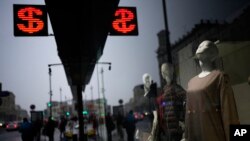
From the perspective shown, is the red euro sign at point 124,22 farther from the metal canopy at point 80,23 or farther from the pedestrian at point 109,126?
the pedestrian at point 109,126

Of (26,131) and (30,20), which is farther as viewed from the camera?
(26,131)

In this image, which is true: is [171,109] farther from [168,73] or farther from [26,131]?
[26,131]

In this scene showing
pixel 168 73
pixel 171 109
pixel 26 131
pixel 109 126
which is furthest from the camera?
pixel 109 126

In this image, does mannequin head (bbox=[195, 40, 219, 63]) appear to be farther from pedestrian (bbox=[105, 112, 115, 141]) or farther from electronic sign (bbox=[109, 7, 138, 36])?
pedestrian (bbox=[105, 112, 115, 141])

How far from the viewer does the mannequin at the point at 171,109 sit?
3229 mm

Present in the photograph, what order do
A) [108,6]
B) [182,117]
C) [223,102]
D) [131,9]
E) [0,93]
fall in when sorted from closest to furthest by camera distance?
→ 1. [223,102]
2. [182,117]
3. [108,6]
4. [131,9]
5. [0,93]

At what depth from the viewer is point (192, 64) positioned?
3539 mm

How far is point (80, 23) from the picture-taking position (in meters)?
6.80

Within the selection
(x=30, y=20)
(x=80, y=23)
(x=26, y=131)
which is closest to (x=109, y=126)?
(x=26, y=131)

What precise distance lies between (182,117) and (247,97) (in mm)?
855

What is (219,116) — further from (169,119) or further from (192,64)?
(192,64)

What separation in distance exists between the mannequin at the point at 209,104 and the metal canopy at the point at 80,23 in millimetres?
3333

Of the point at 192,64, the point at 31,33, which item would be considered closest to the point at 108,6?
the point at 31,33

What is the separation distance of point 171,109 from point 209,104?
937mm
